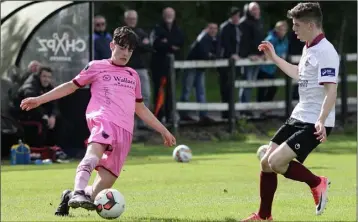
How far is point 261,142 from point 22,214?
12312 mm

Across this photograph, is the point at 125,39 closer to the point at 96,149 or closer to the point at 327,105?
the point at 96,149

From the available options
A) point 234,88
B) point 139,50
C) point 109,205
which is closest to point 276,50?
point 234,88

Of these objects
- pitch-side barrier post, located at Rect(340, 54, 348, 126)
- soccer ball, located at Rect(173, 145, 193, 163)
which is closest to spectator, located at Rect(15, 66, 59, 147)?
soccer ball, located at Rect(173, 145, 193, 163)

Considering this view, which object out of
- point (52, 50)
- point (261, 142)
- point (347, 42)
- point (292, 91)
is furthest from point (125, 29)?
point (347, 42)

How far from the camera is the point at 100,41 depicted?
71.2 ft

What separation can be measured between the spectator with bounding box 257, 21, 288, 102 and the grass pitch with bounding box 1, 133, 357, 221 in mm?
3709

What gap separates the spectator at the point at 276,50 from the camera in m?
24.2

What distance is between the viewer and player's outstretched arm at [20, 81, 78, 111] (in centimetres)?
1045

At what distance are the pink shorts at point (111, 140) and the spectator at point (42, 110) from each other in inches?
357

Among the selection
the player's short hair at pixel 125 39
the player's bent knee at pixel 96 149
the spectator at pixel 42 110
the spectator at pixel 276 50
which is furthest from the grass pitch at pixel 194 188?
the spectator at pixel 276 50

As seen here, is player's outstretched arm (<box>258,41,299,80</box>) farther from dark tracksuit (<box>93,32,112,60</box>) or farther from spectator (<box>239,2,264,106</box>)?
spectator (<box>239,2,264,106</box>)

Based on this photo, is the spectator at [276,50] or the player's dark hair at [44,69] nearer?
the player's dark hair at [44,69]

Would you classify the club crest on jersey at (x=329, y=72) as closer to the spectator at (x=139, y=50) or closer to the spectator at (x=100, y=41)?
the spectator at (x=100, y=41)

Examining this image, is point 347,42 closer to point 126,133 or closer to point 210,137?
point 210,137
